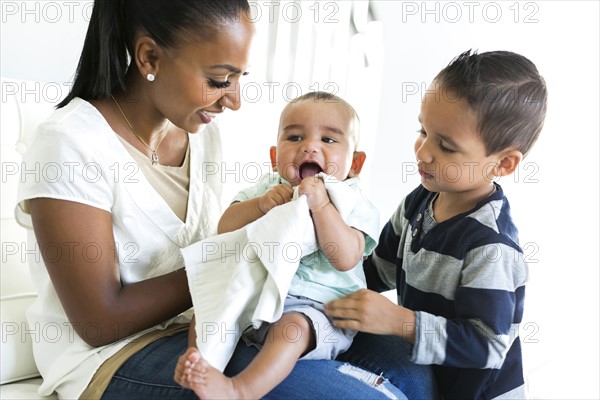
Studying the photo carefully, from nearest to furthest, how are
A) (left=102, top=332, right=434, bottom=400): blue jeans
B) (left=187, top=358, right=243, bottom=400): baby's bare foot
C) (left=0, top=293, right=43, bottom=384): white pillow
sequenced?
(left=187, top=358, right=243, bottom=400): baby's bare foot
(left=102, top=332, right=434, bottom=400): blue jeans
(left=0, top=293, right=43, bottom=384): white pillow

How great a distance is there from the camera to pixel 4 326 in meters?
1.39

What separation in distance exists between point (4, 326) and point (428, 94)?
98 cm

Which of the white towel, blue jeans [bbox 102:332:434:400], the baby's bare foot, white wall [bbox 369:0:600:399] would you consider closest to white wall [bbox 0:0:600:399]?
white wall [bbox 369:0:600:399]

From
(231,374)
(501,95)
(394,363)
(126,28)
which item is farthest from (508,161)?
(126,28)

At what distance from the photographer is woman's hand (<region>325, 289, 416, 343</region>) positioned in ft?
3.95

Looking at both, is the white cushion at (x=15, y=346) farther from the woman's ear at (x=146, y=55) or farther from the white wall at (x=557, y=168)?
the white wall at (x=557, y=168)

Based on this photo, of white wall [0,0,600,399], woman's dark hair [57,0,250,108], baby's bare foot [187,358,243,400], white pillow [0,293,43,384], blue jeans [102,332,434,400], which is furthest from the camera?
white wall [0,0,600,399]

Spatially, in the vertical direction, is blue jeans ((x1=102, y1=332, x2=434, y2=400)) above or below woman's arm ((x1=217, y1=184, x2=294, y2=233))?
below

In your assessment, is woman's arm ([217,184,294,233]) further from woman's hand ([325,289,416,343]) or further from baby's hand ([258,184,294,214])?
woman's hand ([325,289,416,343])

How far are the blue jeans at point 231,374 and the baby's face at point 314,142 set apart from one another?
0.36 meters

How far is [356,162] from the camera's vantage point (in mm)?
1445

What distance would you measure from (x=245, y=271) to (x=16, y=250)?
661 mm

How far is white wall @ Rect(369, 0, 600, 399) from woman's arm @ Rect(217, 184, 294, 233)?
123 centimetres

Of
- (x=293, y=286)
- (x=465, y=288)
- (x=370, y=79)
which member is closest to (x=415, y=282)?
(x=465, y=288)
